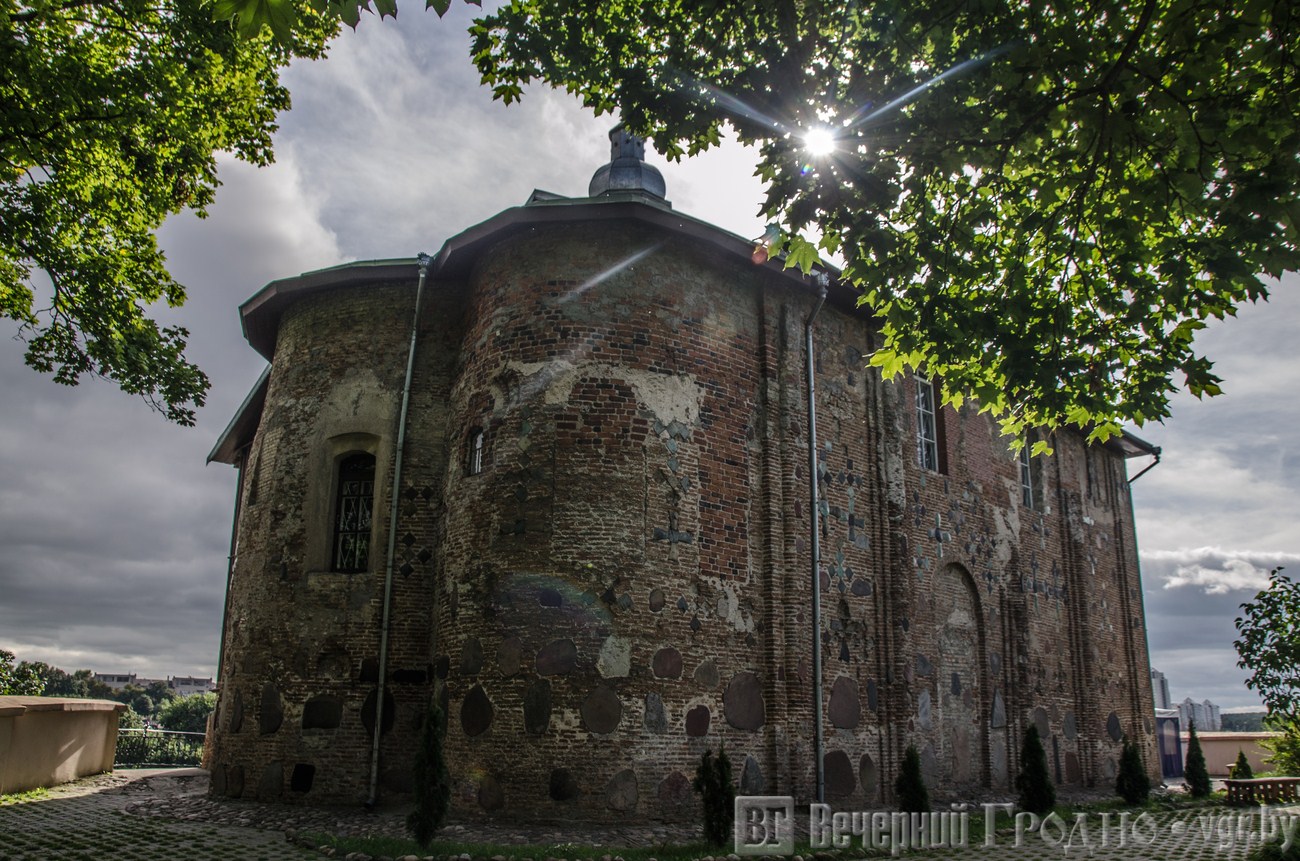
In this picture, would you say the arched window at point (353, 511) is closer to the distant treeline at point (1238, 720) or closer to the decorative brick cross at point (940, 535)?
the decorative brick cross at point (940, 535)

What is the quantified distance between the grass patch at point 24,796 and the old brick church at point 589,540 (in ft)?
8.10

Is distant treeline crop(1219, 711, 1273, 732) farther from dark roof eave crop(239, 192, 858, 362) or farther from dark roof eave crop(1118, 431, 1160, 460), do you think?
dark roof eave crop(239, 192, 858, 362)

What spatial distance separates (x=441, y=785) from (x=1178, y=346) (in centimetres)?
742

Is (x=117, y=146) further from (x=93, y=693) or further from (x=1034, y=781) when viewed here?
(x=93, y=693)

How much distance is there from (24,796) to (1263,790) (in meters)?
18.6

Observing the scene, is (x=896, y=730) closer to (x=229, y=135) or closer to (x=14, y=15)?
(x=229, y=135)

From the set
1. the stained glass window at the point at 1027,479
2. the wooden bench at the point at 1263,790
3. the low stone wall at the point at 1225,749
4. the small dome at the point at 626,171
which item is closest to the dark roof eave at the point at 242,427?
the small dome at the point at 626,171

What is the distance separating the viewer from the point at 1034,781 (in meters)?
14.3

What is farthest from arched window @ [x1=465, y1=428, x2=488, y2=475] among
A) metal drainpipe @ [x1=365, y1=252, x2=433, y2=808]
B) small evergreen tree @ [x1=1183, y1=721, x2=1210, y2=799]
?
small evergreen tree @ [x1=1183, y1=721, x2=1210, y2=799]

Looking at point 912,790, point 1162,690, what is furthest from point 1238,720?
point 912,790

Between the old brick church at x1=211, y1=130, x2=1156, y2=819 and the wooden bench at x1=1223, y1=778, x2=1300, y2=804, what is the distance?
3.79 m

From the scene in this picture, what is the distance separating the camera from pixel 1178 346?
788cm

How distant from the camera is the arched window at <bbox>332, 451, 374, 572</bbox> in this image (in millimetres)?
13680

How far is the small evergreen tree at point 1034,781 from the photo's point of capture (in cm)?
1416
